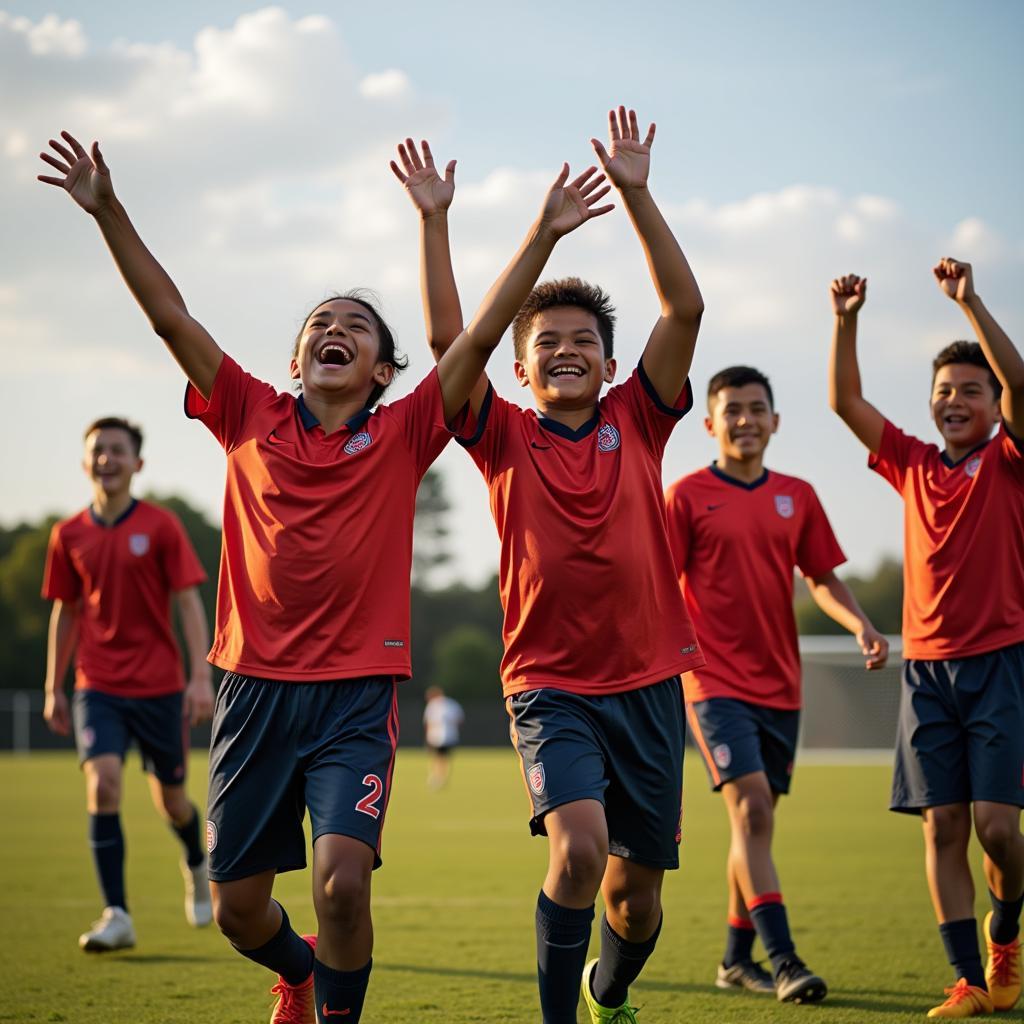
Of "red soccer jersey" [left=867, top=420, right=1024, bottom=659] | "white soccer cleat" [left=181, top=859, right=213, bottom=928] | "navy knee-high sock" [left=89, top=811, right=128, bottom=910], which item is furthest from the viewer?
"white soccer cleat" [left=181, top=859, right=213, bottom=928]

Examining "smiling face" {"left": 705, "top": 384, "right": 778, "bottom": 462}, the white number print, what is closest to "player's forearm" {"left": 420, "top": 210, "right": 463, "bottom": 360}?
the white number print

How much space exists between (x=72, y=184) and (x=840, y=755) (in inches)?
997

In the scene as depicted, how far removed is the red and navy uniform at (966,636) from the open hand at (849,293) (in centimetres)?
80

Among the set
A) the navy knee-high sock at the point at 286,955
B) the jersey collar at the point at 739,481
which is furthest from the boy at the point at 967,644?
the navy knee-high sock at the point at 286,955

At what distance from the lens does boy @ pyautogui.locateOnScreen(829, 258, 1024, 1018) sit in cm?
529

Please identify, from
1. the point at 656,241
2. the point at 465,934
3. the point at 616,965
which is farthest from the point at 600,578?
the point at 465,934

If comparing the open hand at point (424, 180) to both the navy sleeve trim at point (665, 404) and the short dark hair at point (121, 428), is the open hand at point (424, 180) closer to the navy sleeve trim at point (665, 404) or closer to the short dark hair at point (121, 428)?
the navy sleeve trim at point (665, 404)

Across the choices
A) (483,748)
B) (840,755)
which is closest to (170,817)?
(840,755)

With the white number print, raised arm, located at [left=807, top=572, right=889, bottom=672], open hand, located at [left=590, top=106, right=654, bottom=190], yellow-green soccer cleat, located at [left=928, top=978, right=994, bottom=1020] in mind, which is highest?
open hand, located at [left=590, top=106, right=654, bottom=190]

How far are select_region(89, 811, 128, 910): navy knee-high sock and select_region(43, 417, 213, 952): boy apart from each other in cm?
21

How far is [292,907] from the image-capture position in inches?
332

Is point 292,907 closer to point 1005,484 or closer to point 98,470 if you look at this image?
point 98,470

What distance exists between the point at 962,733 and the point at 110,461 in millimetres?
4969

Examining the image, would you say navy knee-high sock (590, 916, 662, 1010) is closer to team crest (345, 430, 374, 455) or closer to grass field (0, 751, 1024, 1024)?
grass field (0, 751, 1024, 1024)
